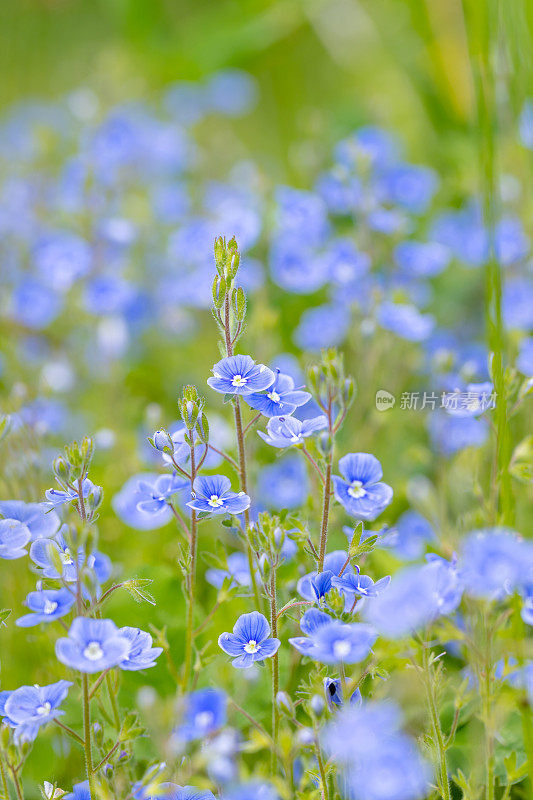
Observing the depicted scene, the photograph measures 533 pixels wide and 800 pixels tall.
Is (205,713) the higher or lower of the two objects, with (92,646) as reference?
lower

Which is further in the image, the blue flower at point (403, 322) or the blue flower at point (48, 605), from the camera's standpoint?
the blue flower at point (403, 322)

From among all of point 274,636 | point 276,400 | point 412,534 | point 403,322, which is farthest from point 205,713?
point 403,322

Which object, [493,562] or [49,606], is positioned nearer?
[493,562]

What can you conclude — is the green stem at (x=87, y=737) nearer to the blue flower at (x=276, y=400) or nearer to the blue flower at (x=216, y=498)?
the blue flower at (x=216, y=498)

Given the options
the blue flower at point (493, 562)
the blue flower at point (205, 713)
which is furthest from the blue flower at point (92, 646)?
the blue flower at point (493, 562)

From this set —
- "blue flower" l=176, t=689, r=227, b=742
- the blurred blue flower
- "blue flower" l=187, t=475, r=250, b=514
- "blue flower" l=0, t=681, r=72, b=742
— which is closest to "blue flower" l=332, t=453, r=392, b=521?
"blue flower" l=187, t=475, r=250, b=514

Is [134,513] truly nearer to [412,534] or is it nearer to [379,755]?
[412,534]
